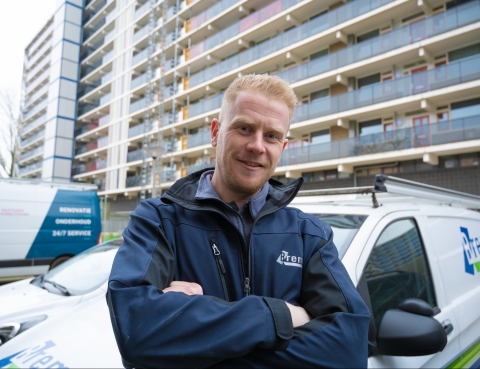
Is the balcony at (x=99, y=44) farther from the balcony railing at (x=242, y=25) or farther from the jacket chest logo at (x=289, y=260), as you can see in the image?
the jacket chest logo at (x=289, y=260)

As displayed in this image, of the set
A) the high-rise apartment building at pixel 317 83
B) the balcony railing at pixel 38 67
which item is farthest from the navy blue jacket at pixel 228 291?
the balcony railing at pixel 38 67

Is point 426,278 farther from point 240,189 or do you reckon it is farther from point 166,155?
point 166,155

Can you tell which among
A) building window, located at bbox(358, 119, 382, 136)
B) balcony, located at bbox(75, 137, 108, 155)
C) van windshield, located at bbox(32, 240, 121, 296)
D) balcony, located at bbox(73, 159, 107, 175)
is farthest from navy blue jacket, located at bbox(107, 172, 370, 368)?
balcony, located at bbox(75, 137, 108, 155)

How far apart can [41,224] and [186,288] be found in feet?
25.2

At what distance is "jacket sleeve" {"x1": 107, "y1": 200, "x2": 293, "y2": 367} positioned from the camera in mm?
1012

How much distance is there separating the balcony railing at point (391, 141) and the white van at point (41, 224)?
38.3ft

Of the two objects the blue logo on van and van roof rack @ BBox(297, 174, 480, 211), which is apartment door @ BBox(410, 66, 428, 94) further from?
the blue logo on van

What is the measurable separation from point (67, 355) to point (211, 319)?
1062 mm

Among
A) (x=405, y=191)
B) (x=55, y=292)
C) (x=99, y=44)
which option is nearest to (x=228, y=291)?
(x=405, y=191)

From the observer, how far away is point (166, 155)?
26422 millimetres

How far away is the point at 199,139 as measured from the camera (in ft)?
76.9

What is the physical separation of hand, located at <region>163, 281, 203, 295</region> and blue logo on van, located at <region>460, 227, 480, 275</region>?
216 cm

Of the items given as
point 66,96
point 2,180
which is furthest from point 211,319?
point 66,96

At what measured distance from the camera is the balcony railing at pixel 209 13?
894 inches
